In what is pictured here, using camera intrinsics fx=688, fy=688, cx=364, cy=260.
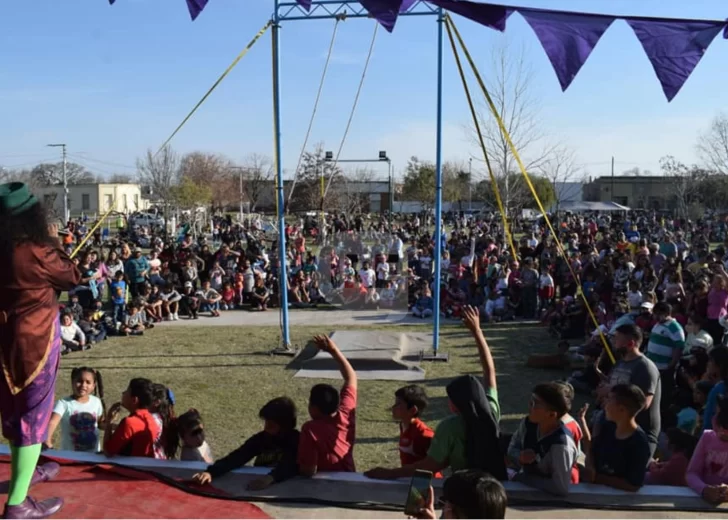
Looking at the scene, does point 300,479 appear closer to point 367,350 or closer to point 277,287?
point 367,350

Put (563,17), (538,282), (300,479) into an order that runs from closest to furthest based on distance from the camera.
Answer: (300,479)
(563,17)
(538,282)

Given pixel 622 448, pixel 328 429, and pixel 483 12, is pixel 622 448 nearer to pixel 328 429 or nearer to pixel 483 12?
pixel 328 429

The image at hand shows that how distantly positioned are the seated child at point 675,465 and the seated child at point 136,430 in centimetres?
322

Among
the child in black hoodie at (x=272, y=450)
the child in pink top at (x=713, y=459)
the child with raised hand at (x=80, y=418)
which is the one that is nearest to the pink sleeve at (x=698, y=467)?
the child in pink top at (x=713, y=459)

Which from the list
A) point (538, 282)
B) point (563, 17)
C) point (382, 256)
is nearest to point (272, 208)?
point (382, 256)

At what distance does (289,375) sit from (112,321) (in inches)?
195

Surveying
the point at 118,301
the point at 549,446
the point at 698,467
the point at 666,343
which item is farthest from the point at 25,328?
the point at 118,301

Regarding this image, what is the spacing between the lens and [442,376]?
9.25m

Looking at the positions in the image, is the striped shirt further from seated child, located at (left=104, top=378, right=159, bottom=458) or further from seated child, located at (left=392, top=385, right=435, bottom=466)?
seated child, located at (left=104, top=378, right=159, bottom=458)

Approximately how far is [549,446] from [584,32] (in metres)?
3.63

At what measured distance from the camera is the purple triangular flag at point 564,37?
575 centimetres

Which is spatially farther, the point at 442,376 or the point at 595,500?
the point at 442,376

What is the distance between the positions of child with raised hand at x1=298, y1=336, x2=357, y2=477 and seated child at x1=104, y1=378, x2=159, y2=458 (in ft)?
3.58

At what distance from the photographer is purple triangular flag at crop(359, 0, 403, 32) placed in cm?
572
